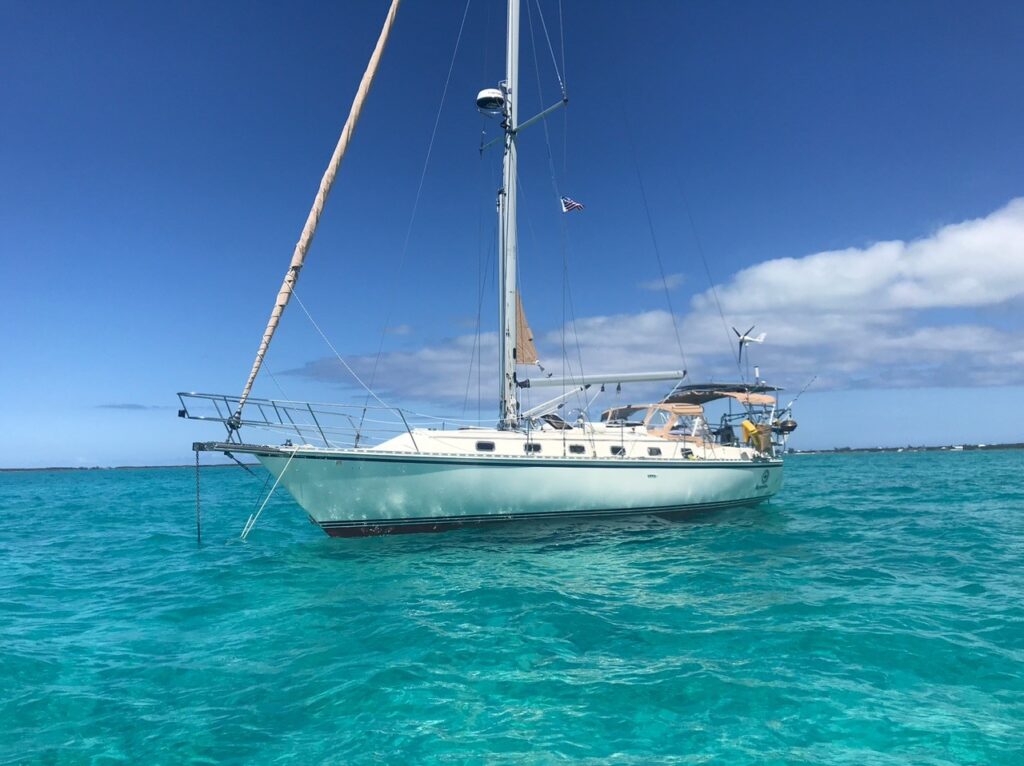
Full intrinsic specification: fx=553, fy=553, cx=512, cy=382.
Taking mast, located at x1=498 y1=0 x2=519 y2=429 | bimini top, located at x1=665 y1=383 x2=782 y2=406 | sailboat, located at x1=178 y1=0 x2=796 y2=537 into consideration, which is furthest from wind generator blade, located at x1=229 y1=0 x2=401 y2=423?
bimini top, located at x1=665 y1=383 x2=782 y2=406

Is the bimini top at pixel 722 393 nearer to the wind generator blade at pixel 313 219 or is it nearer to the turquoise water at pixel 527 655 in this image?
the turquoise water at pixel 527 655

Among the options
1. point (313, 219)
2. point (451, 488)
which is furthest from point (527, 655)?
point (313, 219)

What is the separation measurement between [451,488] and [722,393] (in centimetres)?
1403

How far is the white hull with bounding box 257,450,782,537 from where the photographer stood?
47.4ft

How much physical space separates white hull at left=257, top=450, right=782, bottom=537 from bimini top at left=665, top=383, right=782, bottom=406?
658 centimetres

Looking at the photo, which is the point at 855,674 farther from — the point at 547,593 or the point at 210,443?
the point at 210,443

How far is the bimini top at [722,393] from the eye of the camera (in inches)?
932

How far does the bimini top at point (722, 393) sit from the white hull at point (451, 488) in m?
6.58

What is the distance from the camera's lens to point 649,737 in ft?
16.8

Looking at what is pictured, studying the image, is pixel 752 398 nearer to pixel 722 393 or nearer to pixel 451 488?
pixel 722 393

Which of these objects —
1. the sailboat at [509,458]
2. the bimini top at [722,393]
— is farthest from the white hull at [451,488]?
the bimini top at [722,393]

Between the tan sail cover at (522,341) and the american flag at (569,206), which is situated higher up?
the american flag at (569,206)

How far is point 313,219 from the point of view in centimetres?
1252

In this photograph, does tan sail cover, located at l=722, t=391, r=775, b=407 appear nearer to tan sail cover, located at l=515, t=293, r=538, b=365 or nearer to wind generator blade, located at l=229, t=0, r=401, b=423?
tan sail cover, located at l=515, t=293, r=538, b=365
